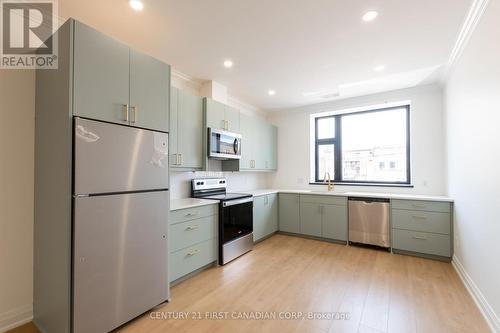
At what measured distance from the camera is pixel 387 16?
2072 millimetres

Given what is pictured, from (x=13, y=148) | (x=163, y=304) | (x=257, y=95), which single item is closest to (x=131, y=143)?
(x=13, y=148)

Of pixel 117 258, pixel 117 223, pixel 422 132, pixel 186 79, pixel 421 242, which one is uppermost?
pixel 186 79

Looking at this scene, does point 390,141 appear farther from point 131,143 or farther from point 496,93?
point 131,143

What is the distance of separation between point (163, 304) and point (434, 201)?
371 cm

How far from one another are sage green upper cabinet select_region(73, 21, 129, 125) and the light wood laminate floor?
1758mm

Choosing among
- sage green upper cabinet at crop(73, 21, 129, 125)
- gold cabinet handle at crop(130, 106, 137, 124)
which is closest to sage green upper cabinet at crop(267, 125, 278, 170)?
gold cabinet handle at crop(130, 106, 137, 124)

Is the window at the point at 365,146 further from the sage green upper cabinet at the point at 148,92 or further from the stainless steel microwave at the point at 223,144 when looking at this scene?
the sage green upper cabinet at the point at 148,92

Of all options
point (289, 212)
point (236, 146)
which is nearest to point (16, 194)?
point (236, 146)

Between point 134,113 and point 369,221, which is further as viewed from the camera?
point 369,221

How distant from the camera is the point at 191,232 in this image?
2639 mm

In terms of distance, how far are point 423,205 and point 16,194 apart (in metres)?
4.72

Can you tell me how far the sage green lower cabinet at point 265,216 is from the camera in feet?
12.7

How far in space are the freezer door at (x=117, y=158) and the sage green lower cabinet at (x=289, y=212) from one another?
9.27 ft

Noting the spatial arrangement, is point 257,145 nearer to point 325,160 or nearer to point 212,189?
point 212,189
